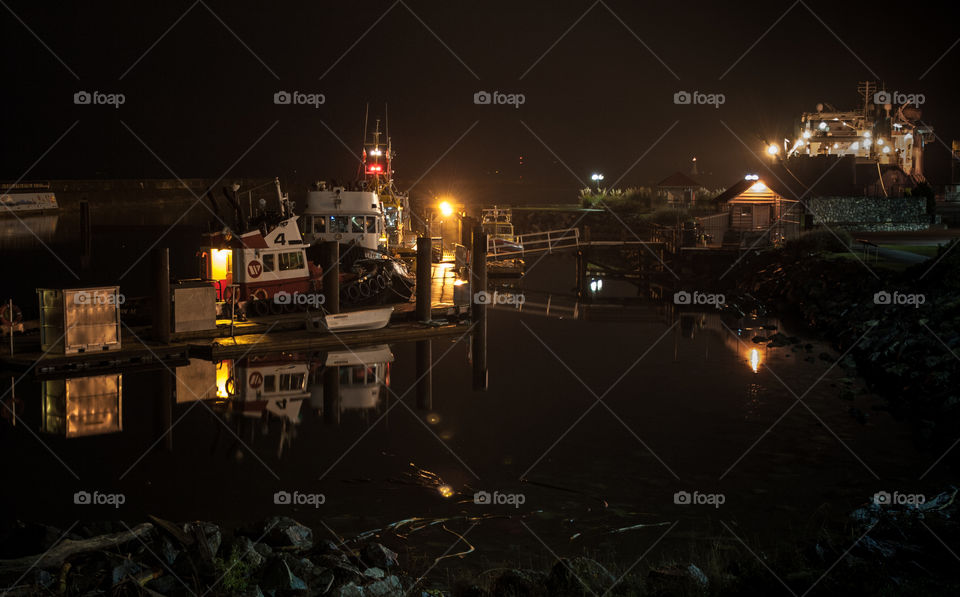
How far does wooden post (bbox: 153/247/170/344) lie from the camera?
21250mm

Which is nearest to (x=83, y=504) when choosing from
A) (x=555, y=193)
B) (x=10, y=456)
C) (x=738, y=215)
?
(x=10, y=456)

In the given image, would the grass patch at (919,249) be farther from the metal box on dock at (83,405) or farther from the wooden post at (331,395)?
the metal box on dock at (83,405)

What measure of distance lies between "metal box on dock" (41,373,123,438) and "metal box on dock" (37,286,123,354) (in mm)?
745

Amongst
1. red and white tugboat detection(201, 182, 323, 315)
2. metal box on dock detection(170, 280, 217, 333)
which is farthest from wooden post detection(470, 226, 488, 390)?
metal box on dock detection(170, 280, 217, 333)

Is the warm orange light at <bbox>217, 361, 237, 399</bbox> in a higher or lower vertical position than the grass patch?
lower

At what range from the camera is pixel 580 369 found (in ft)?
84.6

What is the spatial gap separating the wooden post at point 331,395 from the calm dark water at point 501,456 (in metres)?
0.28

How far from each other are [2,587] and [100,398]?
11.1 metres

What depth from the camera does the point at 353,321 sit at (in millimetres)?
25250

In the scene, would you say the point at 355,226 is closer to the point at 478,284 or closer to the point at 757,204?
the point at 478,284

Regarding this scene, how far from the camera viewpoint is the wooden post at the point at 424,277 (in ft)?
85.9

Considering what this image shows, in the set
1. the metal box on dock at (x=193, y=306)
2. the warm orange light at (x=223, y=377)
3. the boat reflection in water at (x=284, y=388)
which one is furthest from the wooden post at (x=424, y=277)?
the warm orange light at (x=223, y=377)

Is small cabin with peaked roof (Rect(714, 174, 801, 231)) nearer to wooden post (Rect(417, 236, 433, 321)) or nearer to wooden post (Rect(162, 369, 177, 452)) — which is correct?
wooden post (Rect(417, 236, 433, 321))

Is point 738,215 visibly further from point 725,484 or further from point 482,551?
point 482,551
